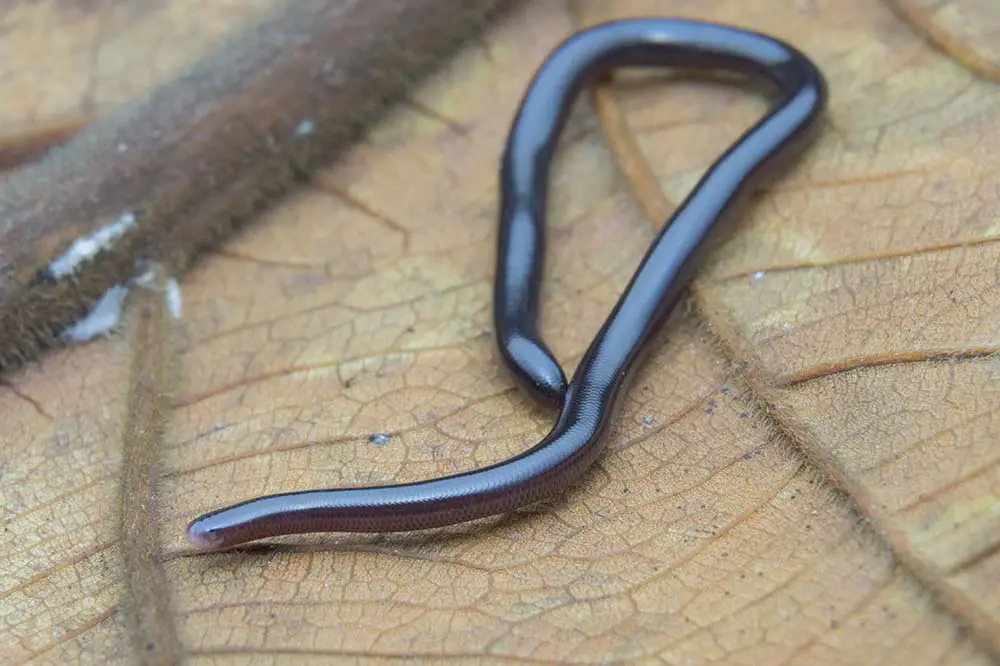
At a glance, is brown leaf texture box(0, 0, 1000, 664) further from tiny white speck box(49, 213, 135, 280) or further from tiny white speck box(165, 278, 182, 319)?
tiny white speck box(49, 213, 135, 280)

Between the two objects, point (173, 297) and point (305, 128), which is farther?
point (305, 128)

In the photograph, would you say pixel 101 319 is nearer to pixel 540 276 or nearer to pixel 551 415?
pixel 540 276

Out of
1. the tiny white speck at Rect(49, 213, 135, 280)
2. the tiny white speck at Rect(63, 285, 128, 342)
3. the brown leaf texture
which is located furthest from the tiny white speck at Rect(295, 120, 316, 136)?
the tiny white speck at Rect(63, 285, 128, 342)

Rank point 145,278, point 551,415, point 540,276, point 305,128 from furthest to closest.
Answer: point 305,128
point 145,278
point 540,276
point 551,415

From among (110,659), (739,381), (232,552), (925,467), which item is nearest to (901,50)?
(739,381)

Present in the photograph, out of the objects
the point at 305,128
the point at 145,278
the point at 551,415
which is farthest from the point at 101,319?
the point at 551,415
